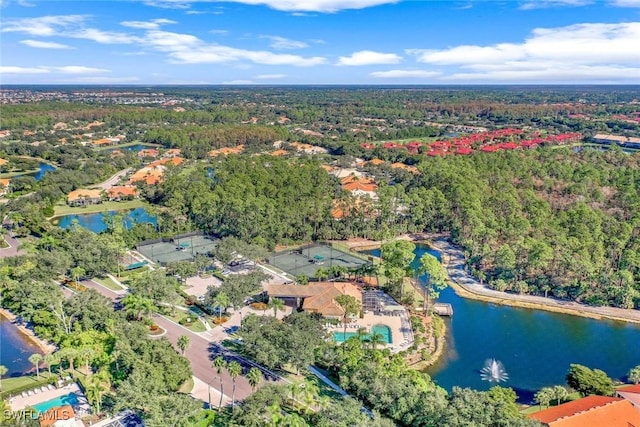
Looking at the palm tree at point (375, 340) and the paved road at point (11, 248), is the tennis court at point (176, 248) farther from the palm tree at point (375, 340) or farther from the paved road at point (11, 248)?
the palm tree at point (375, 340)

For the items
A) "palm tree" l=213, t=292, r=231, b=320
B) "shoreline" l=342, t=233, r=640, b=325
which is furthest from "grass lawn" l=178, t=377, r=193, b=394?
"shoreline" l=342, t=233, r=640, b=325

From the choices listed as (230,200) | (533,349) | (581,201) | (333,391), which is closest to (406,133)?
(581,201)

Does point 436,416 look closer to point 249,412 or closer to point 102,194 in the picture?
point 249,412

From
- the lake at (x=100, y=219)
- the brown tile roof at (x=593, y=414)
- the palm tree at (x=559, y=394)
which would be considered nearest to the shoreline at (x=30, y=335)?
the lake at (x=100, y=219)

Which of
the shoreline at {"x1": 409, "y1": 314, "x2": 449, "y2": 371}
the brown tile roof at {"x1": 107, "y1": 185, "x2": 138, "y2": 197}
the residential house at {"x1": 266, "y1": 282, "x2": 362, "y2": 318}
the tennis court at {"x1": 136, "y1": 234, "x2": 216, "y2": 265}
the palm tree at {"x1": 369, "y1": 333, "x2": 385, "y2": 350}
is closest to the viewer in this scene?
the palm tree at {"x1": 369, "y1": 333, "x2": 385, "y2": 350}

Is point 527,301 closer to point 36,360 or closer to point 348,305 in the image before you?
point 348,305

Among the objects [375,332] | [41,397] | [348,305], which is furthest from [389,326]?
[41,397]

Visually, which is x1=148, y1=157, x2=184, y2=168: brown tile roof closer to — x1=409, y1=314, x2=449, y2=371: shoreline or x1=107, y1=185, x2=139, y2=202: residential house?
x1=107, y1=185, x2=139, y2=202: residential house
